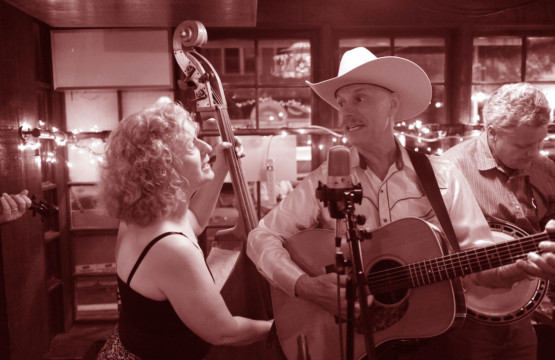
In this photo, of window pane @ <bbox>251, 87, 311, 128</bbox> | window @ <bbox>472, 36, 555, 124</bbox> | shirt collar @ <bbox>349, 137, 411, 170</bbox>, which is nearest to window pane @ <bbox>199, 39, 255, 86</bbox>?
window pane @ <bbox>251, 87, 311, 128</bbox>

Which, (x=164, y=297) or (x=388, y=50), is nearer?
(x=164, y=297)

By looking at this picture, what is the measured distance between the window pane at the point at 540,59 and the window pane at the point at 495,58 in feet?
0.28

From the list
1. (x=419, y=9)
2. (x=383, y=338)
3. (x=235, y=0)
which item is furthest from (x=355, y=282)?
(x=419, y=9)

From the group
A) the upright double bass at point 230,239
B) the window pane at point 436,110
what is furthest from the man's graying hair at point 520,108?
the window pane at point 436,110

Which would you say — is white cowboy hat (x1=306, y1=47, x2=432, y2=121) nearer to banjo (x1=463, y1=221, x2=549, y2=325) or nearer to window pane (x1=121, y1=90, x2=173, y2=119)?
banjo (x1=463, y1=221, x2=549, y2=325)

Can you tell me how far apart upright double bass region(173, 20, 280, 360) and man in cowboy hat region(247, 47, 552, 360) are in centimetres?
19

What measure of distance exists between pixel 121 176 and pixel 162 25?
2.11 metres

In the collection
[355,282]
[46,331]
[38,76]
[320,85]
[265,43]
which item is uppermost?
[265,43]

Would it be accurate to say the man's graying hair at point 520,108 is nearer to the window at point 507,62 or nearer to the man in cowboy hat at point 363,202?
the man in cowboy hat at point 363,202

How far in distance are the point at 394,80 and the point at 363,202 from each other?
1.76ft

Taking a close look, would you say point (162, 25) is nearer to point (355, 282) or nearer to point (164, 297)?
point (164, 297)

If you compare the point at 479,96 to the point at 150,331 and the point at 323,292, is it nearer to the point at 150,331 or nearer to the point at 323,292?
the point at 323,292

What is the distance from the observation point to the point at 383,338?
1783 millimetres

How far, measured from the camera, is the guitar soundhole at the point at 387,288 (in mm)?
1786
